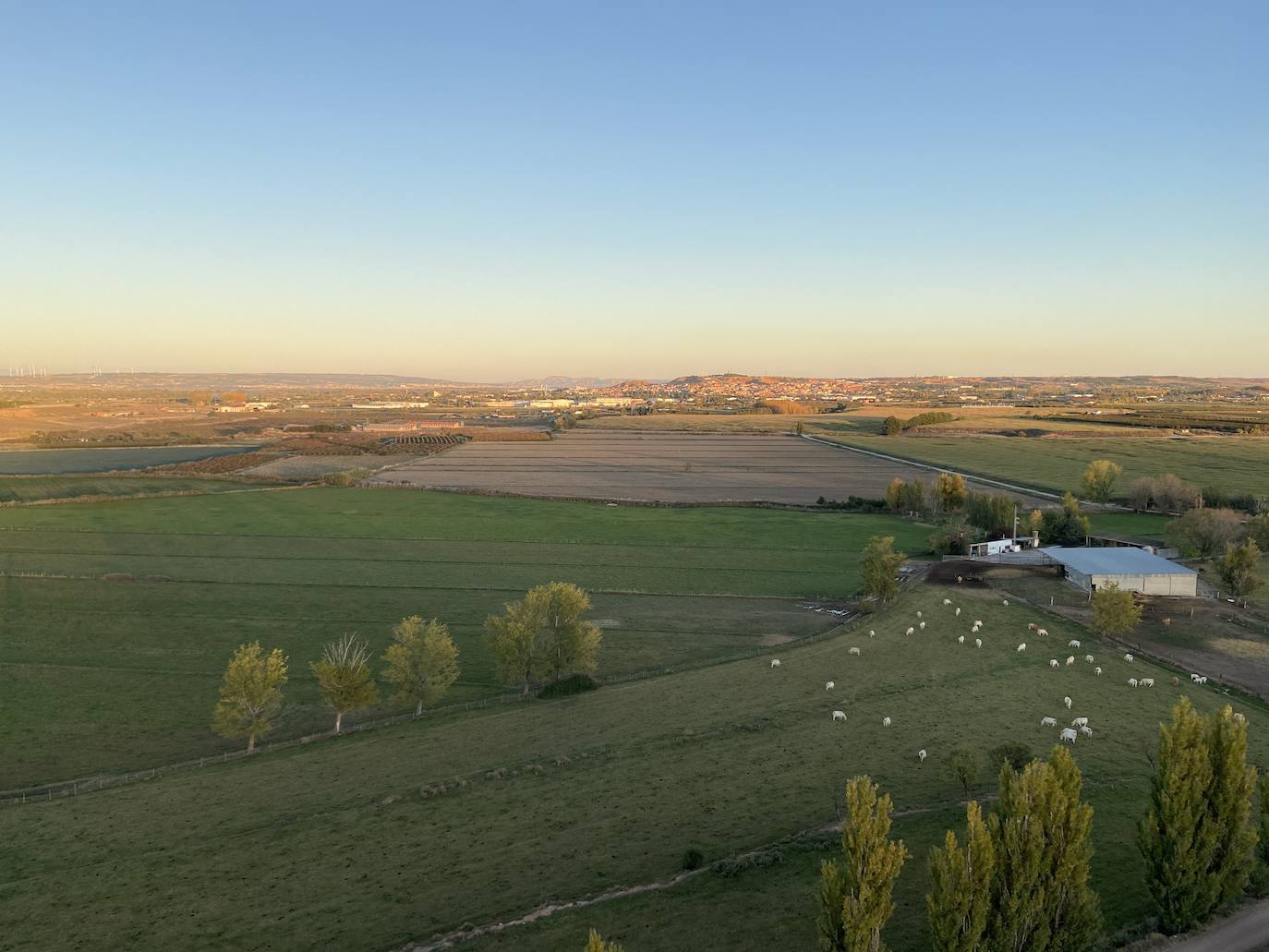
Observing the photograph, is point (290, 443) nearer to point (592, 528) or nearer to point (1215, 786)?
point (592, 528)

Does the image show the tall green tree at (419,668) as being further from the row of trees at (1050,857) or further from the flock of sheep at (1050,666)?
the row of trees at (1050,857)

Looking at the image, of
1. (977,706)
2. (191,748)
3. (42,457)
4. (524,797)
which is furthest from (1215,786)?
(42,457)

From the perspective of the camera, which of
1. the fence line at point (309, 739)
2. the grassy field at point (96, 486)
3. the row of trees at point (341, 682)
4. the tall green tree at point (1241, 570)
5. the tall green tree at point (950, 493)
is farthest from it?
the grassy field at point (96, 486)

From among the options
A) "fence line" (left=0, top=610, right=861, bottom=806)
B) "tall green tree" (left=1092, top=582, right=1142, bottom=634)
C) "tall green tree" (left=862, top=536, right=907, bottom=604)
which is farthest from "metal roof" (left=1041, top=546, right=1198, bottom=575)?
"fence line" (left=0, top=610, right=861, bottom=806)

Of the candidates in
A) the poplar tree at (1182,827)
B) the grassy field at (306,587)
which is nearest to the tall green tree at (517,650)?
the grassy field at (306,587)

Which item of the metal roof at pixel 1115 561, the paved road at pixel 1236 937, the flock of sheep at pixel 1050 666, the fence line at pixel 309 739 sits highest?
the metal roof at pixel 1115 561

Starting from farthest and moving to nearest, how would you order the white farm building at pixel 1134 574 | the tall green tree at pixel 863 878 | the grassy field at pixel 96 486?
the grassy field at pixel 96 486, the white farm building at pixel 1134 574, the tall green tree at pixel 863 878

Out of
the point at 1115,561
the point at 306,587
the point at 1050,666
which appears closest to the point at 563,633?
the point at 1050,666
